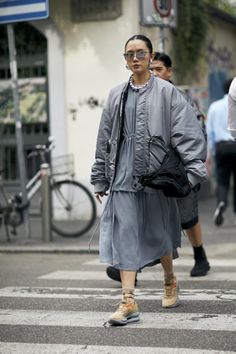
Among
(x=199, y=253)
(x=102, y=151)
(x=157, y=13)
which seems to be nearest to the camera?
(x=102, y=151)

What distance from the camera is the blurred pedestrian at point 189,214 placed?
21.4 feet

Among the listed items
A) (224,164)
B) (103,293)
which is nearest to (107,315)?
(103,293)

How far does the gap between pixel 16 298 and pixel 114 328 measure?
1.49 m

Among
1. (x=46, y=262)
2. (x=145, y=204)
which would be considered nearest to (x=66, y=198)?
(x=46, y=262)

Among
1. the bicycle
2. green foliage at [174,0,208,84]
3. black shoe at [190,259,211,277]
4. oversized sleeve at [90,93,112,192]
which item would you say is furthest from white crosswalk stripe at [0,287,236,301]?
green foliage at [174,0,208,84]

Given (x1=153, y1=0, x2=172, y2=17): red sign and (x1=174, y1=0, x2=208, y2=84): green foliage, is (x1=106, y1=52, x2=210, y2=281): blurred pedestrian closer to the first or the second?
(x1=153, y1=0, x2=172, y2=17): red sign

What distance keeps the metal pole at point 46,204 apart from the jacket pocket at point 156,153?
461 centimetres

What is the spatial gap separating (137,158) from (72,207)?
17.3 feet

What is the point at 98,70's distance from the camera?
11867 millimetres

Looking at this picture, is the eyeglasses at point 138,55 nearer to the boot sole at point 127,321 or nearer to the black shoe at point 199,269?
the boot sole at point 127,321

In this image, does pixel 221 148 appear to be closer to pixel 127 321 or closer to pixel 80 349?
pixel 127 321

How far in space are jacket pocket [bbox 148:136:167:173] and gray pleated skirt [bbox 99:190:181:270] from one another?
19 centimetres

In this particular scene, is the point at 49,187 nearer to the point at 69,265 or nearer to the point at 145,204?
the point at 69,265

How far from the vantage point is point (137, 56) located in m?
5.38
